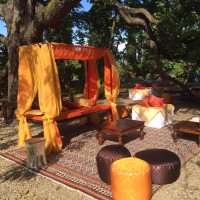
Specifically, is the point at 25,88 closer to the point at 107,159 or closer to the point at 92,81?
the point at 92,81

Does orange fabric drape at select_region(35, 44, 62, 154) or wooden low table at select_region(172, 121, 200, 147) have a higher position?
orange fabric drape at select_region(35, 44, 62, 154)

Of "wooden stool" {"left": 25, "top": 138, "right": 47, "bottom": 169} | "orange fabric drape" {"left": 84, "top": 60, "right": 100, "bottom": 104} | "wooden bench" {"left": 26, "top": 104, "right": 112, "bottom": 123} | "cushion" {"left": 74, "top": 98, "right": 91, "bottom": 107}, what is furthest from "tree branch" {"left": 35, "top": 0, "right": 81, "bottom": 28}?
"wooden stool" {"left": 25, "top": 138, "right": 47, "bottom": 169}

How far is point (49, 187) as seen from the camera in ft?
18.7

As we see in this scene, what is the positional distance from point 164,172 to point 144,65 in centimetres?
2949

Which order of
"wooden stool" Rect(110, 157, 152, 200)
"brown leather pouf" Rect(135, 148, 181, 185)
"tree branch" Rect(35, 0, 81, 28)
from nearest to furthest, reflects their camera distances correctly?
1. "wooden stool" Rect(110, 157, 152, 200)
2. "brown leather pouf" Rect(135, 148, 181, 185)
3. "tree branch" Rect(35, 0, 81, 28)

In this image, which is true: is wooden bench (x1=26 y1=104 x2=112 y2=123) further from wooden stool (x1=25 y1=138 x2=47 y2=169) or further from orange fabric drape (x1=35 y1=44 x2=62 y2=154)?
wooden stool (x1=25 y1=138 x2=47 y2=169)

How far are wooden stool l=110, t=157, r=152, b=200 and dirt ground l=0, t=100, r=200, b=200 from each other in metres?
0.39

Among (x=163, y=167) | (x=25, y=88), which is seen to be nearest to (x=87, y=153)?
(x=163, y=167)

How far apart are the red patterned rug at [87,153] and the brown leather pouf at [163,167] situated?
213mm

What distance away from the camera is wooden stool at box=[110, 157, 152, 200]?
4.85 metres

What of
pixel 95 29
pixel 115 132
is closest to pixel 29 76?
pixel 115 132

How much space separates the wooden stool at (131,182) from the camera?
485 cm

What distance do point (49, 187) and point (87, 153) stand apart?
2135mm

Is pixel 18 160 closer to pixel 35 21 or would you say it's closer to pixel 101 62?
pixel 35 21
